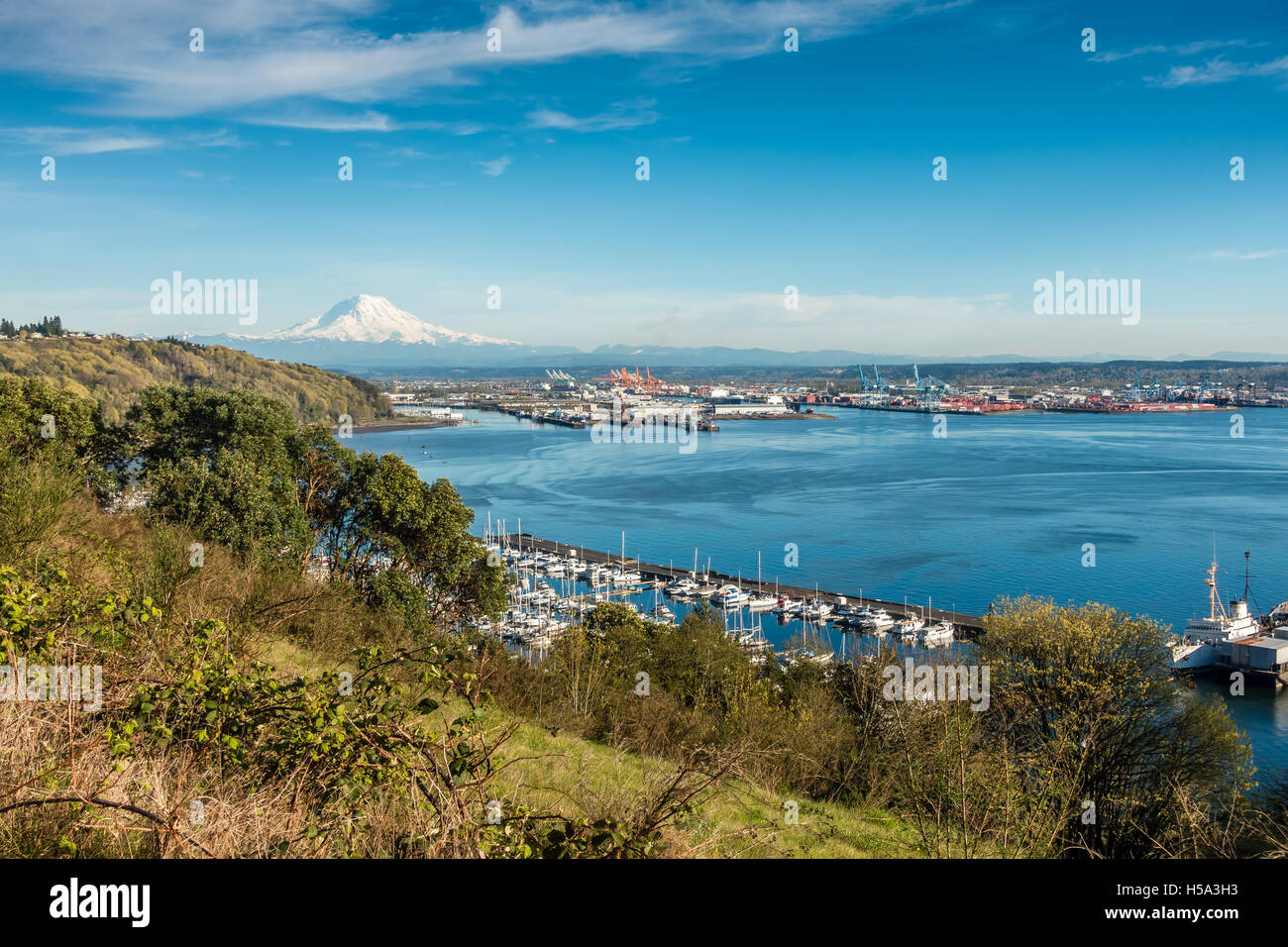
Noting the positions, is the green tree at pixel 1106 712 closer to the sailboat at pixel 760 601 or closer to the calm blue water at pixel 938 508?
the calm blue water at pixel 938 508

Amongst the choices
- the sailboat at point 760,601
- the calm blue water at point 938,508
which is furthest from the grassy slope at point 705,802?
the sailboat at point 760,601

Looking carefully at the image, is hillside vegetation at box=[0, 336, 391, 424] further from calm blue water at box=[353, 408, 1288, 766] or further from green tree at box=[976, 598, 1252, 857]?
green tree at box=[976, 598, 1252, 857]

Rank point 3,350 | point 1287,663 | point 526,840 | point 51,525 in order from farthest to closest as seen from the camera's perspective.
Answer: point 3,350
point 1287,663
point 51,525
point 526,840

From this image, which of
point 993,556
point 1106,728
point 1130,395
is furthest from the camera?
point 1130,395

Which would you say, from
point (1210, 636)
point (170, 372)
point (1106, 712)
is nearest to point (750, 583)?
point (1210, 636)

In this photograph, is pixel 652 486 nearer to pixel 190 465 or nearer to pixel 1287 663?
pixel 1287 663

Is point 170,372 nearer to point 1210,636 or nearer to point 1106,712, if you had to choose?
point 1210,636
